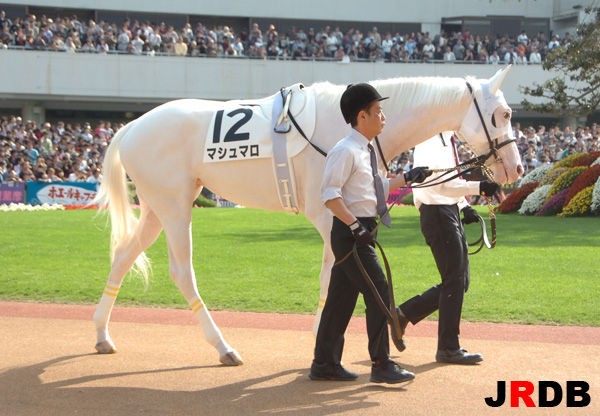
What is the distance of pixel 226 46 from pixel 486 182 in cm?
2736

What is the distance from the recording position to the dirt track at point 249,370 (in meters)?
4.51

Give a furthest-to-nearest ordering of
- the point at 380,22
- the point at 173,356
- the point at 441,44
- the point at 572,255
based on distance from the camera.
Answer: the point at 380,22
the point at 441,44
the point at 572,255
the point at 173,356

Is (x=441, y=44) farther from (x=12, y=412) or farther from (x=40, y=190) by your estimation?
(x=12, y=412)

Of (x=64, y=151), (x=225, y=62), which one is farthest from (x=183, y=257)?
(x=225, y=62)

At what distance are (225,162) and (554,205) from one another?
43.9ft

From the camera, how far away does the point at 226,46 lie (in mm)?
31672

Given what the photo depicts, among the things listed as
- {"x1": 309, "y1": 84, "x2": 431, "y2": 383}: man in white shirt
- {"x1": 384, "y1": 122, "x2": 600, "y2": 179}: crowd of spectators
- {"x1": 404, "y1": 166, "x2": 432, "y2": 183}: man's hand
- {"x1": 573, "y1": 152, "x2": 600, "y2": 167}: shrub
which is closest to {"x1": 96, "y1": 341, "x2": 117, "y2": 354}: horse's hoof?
{"x1": 309, "y1": 84, "x2": 431, "y2": 383}: man in white shirt

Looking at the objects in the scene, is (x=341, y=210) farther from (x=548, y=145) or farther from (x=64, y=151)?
(x=548, y=145)

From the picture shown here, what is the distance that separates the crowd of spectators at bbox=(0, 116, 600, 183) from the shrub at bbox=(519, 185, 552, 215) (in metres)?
2.90

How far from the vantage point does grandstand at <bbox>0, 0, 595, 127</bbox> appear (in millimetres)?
29531

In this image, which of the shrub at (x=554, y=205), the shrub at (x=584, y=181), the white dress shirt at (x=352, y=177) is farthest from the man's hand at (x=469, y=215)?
the shrub at (x=554, y=205)

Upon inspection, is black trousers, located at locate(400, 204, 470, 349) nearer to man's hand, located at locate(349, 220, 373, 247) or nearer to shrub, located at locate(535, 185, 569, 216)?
man's hand, located at locate(349, 220, 373, 247)

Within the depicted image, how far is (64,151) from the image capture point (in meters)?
23.9

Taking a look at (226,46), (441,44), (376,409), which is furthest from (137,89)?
(376,409)
